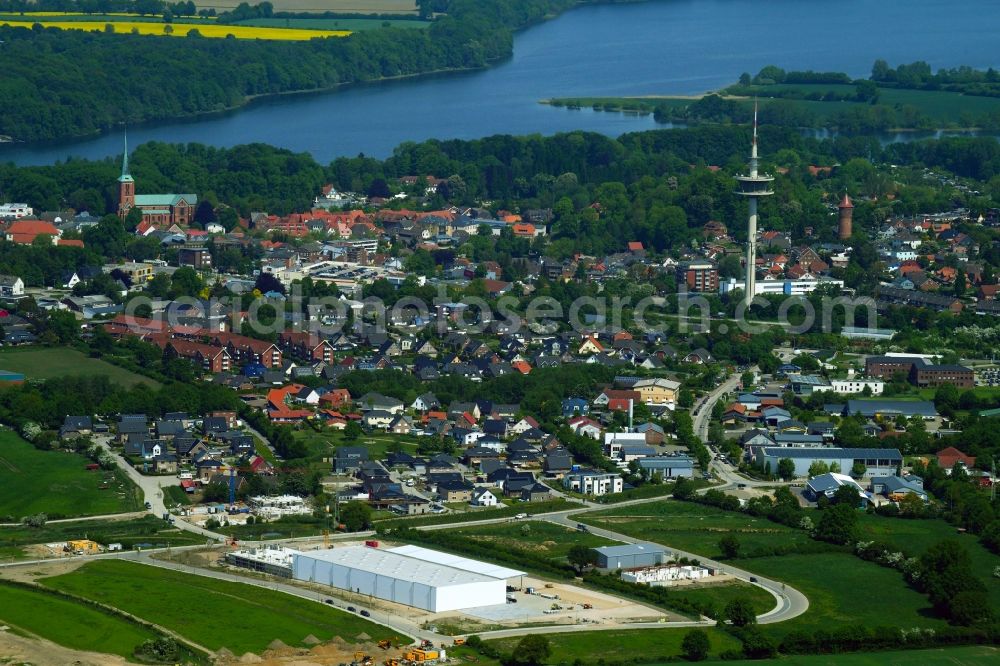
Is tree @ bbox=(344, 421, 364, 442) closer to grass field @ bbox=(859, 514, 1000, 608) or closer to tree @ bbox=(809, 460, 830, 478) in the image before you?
tree @ bbox=(809, 460, 830, 478)

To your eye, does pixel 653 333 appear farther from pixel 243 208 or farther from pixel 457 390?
pixel 243 208

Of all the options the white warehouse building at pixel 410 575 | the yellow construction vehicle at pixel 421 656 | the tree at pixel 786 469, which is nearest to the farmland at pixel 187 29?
the tree at pixel 786 469

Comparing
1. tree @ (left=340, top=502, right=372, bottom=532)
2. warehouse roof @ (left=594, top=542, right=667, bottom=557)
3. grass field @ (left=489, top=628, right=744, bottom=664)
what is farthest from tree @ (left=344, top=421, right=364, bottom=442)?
grass field @ (left=489, top=628, right=744, bottom=664)

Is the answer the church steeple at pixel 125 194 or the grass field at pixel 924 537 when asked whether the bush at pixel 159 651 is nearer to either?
the grass field at pixel 924 537

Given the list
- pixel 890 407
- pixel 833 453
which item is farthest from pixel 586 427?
pixel 890 407

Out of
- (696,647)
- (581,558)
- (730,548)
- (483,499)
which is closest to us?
(696,647)

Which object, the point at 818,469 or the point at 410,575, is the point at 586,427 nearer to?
the point at 818,469
